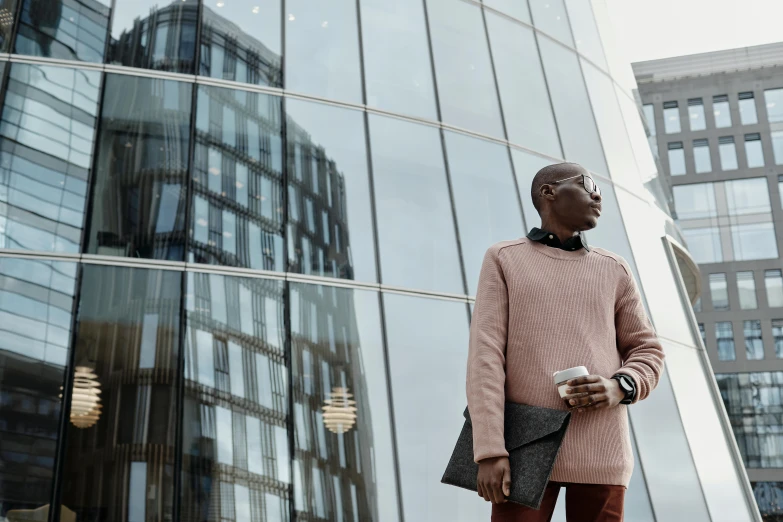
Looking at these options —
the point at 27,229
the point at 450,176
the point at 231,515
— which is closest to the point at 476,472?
the point at 231,515

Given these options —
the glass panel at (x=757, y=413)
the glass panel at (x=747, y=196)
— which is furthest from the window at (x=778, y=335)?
the glass panel at (x=747, y=196)

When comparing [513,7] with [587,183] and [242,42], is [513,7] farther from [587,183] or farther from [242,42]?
[587,183]

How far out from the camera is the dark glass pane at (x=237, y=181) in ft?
28.7

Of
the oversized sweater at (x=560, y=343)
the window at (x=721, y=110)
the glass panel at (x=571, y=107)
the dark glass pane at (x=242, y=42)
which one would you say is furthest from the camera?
the window at (x=721, y=110)

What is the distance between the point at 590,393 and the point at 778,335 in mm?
44586

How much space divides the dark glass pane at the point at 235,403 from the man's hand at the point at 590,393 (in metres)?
5.33

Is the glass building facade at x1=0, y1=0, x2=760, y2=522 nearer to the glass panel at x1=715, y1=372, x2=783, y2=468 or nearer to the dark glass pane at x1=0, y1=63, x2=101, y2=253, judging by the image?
the dark glass pane at x1=0, y1=63, x2=101, y2=253

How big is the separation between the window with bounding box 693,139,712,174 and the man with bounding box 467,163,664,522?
4655 centimetres

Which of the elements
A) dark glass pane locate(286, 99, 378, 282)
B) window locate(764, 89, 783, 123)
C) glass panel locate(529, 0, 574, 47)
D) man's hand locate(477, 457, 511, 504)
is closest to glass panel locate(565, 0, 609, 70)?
glass panel locate(529, 0, 574, 47)

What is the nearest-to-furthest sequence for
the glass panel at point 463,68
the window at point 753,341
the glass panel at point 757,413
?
Result: 1. the glass panel at point 463,68
2. the glass panel at point 757,413
3. the window at point 753,341

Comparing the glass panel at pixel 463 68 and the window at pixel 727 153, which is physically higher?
the window at pixel 727 153

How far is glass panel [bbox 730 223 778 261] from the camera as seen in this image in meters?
44.7

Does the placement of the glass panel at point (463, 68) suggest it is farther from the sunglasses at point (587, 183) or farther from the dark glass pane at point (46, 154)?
the sunglasses at point (587, 183)

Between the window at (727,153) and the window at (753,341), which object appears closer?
the window at (753,341)
